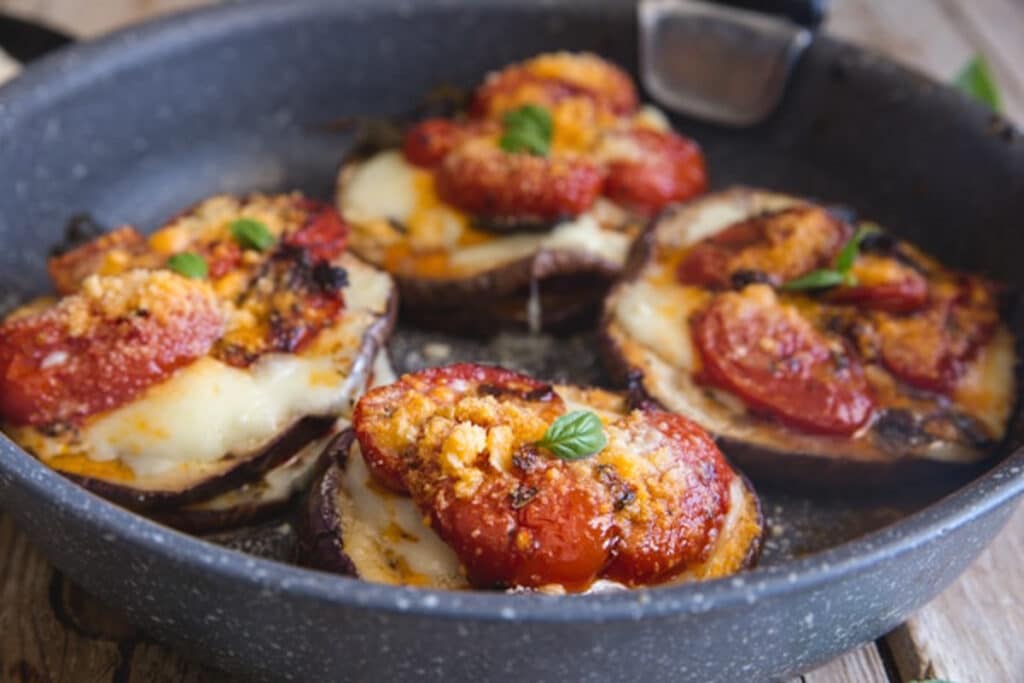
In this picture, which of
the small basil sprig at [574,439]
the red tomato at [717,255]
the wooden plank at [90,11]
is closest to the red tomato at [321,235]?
the red tomato at [717,255]

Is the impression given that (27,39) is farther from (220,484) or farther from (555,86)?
(220,484)

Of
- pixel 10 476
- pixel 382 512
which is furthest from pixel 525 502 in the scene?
pixel 10 476

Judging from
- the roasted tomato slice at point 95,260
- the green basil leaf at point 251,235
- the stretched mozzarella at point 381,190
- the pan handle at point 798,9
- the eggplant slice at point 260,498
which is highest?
the pan handle at point 798,9

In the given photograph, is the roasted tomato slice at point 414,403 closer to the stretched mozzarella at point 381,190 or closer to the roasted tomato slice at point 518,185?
the roasted tomato slice at point 518,185

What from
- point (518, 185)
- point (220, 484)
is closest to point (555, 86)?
point (518, 185)

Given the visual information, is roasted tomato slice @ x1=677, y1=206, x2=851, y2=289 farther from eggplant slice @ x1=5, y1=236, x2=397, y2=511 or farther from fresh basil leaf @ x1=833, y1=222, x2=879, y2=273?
eggplant slice @ x1=5, y1=236, x2=397, y2=511

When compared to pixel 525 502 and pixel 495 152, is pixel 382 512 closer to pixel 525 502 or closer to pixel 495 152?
pixel 525 502

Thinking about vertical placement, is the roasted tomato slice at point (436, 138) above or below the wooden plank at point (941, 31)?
above

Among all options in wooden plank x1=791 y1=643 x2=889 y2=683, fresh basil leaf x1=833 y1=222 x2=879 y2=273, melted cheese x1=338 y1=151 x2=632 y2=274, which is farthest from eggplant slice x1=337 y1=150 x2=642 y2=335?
wooden plank x1=791 y1=643 x2=889 y2=683

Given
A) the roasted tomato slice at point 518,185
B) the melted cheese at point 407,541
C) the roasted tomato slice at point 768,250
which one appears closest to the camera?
the melted cheese at point 407,541
